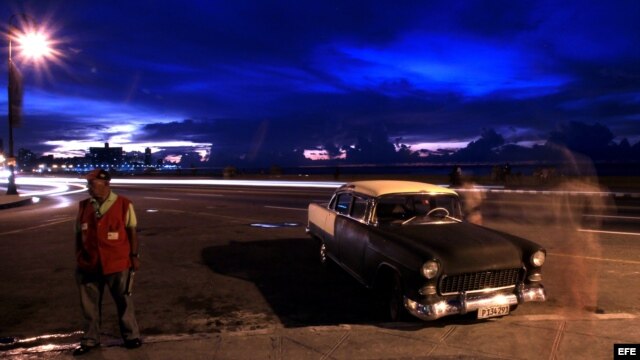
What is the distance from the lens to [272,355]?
4.54 meters

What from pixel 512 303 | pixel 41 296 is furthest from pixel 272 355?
pixel 41 296

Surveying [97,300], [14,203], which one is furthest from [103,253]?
[14,203]

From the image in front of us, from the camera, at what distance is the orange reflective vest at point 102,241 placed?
456cm

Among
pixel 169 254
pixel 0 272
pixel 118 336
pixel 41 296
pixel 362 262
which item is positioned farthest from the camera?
pixel 169 254

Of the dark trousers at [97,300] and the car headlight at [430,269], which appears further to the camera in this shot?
the car headlight at [430,269]

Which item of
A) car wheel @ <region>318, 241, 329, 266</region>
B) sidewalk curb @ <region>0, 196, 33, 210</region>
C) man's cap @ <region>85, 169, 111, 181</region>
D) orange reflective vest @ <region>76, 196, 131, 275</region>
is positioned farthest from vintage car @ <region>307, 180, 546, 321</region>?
sidewalk curb @ <region>0, 196, 33, 210</region>

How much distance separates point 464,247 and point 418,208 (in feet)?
5.01

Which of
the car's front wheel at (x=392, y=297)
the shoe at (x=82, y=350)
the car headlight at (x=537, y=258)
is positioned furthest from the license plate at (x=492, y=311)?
the shoe at (x=82, y=350)

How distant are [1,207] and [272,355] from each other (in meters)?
21.1

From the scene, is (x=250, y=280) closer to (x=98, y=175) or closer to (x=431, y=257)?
(x=431, y=257)

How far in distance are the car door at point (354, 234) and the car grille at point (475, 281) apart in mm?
1241

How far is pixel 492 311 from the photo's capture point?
5.25 metres

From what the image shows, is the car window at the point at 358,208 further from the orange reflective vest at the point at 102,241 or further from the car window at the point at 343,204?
the orange reflective vest at the point at 102,241

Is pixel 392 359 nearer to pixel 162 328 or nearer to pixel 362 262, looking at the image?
pixel 362 262
